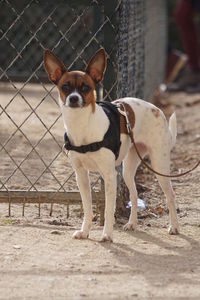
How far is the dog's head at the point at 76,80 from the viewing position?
5.66m

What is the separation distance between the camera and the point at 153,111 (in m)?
6.36

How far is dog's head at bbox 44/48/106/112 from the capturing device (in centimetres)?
566

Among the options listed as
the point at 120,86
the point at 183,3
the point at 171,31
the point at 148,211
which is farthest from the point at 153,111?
the point at 171,31

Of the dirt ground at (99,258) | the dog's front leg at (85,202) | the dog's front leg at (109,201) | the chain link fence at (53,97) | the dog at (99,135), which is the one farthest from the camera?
the chain link fence at (53,97)

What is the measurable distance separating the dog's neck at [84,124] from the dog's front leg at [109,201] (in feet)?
0.89

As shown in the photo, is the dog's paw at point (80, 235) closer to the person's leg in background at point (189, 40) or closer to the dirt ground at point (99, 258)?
the dirt ground at point (99, 258)

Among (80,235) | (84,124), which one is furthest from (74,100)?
(80,235)

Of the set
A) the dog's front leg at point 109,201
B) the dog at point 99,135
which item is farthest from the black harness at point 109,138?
the dog's front leg at point 109,201

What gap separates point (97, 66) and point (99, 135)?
17.3 inches

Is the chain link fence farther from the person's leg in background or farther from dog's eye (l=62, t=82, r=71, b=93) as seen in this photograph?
the person's leg in background

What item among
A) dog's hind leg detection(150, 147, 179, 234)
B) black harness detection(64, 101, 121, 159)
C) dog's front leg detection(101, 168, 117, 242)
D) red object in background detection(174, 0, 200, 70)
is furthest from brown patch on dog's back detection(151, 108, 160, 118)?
red object in background detection(174, 0, 200, 70)

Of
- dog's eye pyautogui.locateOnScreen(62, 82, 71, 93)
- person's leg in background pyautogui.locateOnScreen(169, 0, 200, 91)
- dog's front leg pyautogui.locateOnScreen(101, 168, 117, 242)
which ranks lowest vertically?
person's leg in background pyautogui.locateOnScreen(169, 0, 200, 91)

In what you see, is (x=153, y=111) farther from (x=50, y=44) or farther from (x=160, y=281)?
(x=50, y=44)

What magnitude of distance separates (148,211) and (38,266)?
78.3 inches
